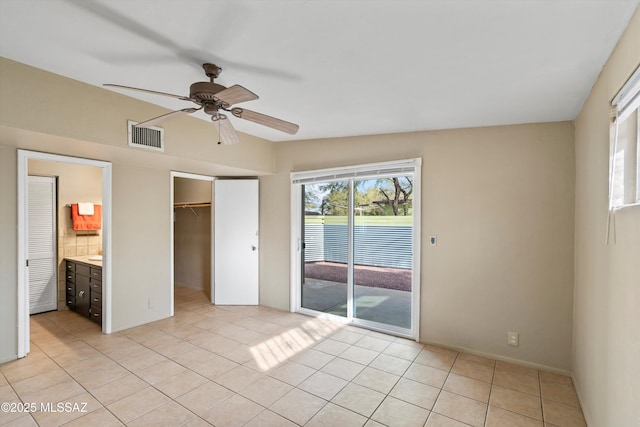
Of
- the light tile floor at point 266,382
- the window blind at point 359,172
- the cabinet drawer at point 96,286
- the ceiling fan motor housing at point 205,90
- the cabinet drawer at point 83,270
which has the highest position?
the ceiling fan motor housing at point 205,90

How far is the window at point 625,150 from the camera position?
1496 mm

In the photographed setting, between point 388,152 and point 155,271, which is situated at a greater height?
point 388,152

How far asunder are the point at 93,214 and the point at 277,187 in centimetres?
278

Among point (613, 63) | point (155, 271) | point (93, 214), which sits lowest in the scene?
point (155, 271)

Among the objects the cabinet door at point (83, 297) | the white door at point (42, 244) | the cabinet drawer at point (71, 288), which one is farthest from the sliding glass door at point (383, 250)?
the white door at point (42, 244)

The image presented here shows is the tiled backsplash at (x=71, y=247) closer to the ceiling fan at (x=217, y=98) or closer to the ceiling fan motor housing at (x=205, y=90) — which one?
the ceiling fan at (x=217, y=98)

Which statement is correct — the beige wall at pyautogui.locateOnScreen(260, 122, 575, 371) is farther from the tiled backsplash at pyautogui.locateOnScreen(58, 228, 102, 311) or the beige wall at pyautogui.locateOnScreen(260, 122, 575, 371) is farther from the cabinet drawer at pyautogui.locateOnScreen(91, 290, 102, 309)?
the tiled backsplash at pyautogui.locateOnScreen(58, 228, 102, 311)

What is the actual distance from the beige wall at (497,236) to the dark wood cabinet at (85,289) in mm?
3867

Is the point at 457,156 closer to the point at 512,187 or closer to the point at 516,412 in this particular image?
the point at 512,187

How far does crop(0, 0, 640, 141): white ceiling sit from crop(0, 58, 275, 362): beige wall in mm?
224

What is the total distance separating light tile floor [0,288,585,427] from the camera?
2.14 m

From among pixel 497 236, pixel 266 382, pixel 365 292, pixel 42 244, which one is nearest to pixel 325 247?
pixel 365 292

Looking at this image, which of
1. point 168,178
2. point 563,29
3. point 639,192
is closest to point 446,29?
point 563,29

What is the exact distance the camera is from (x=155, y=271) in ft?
13.3
